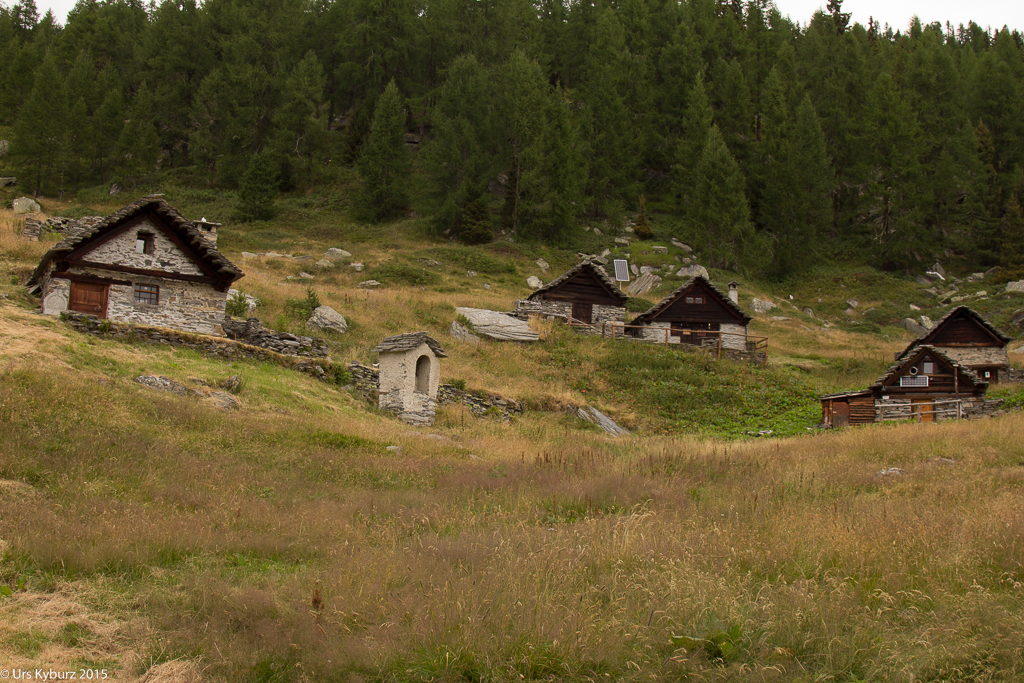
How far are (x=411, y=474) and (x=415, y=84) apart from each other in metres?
68.9

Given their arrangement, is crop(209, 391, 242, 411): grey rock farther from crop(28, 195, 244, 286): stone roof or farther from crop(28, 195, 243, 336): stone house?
crop(28, 195, 244, 286): stone roof

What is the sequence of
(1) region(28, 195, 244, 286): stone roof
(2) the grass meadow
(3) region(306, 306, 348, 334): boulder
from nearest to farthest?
(2) the grass meadow
(1) region(28, 195, 244, 286): stone roof
(3) region(306, 306, 348, 334): boulder

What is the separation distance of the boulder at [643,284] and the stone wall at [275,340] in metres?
33.6

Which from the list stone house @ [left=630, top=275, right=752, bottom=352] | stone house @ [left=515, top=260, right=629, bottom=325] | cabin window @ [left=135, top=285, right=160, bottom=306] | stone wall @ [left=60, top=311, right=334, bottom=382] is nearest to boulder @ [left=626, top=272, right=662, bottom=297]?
stone house @ [left=515, top=260, right=629, bottom=325]

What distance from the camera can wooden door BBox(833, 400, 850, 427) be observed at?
88.6 feet

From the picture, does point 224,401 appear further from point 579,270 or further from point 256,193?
point 256,193

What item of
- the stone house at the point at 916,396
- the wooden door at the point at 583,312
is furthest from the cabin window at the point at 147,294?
the stone house at the point at 916,396

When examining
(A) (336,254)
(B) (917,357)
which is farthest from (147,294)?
(B) (917,357)

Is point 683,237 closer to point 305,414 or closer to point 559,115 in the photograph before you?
point 559,115

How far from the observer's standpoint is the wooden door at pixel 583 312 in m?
43.8

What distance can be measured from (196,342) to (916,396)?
92.4ft

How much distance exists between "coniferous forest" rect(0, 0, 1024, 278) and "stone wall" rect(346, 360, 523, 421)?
114 ft

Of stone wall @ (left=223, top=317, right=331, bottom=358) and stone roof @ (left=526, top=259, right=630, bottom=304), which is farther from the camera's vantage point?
stone roof @ (left=526, top=259, right=630, bottom=304)

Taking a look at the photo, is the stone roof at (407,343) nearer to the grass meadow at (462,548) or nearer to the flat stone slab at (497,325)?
the grass meadow at (462,548)
